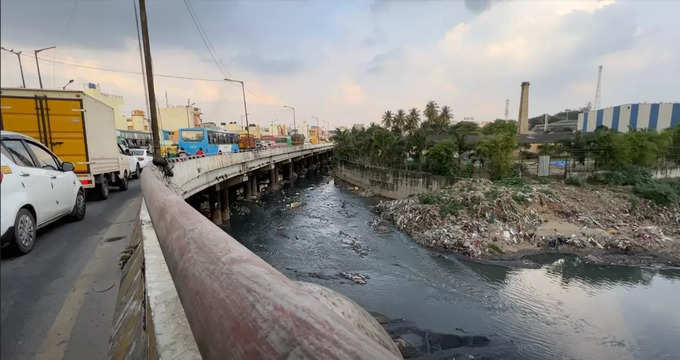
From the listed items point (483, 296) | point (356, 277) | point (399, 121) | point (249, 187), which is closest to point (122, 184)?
point (356, 277)

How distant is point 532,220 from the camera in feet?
61.8

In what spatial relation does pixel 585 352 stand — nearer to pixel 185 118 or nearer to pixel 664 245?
pixel 664 245

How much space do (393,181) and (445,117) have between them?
2769 cm

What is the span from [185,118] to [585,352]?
58873mm

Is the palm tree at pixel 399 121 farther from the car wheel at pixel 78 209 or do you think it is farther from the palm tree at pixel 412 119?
the car wheel at pixel 78 209

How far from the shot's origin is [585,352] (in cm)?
907

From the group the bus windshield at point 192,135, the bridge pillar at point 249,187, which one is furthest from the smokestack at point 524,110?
the bus windshield at point 192,135

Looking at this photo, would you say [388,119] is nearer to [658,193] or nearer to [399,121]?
[399,121]

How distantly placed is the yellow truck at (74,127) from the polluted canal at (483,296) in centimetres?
768

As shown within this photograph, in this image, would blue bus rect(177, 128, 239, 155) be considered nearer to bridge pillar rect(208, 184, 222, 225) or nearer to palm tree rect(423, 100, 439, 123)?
bridge pillar rect(208, 184, 222, 225)

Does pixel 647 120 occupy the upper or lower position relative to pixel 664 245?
upper

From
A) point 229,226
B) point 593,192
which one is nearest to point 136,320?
point 229,226

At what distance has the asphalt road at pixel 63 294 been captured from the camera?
2305mm

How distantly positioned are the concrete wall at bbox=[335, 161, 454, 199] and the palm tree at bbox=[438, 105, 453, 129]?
20609 millimetres
